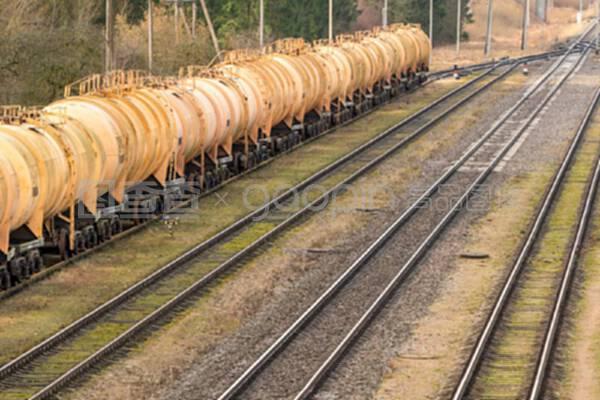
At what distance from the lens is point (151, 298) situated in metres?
28.0

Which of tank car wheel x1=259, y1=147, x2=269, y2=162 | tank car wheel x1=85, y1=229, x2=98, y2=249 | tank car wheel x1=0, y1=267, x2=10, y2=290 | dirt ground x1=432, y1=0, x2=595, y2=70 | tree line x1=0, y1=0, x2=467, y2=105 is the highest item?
tree line x1=0, y1=0, x2=467, y2=105

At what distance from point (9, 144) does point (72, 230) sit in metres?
4.24

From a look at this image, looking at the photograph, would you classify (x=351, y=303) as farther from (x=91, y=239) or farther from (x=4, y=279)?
(x=91, y=239)

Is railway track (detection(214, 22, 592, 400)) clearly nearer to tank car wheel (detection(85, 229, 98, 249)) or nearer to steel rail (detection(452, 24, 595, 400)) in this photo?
steel rail (detection(452, 24, 595, 400))

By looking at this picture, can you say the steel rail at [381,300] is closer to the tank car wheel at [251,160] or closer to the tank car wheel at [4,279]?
the tank car wheel at [4,279]

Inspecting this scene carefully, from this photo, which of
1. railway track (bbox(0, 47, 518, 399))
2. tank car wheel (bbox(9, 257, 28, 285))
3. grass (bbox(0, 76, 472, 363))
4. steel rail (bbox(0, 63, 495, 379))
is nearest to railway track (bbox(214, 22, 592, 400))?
railway track (bbox(0, 47, 518, 399))

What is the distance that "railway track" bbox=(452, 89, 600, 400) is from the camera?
71.8ft

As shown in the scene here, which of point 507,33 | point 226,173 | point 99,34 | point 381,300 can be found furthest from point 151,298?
point 507,33

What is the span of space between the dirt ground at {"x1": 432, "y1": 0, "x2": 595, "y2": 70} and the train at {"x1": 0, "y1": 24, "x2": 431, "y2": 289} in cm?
4943

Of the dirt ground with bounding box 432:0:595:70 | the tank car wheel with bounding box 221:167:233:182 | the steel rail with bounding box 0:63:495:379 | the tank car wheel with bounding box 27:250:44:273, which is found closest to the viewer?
the steel rail with bounding box 0:63:495:379

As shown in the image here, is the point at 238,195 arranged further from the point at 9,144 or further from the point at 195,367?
the point at 195,367

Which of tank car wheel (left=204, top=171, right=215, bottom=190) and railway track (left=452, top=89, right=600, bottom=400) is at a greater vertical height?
railway track (left=452, top=89, right=600, bottom=400)

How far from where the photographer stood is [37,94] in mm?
52625

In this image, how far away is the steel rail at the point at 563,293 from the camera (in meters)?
21.6
